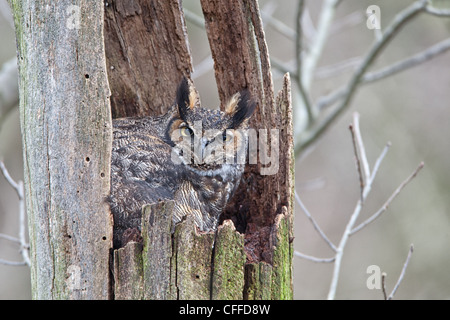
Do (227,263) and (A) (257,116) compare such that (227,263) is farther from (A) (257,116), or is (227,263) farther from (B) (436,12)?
(B) (436,12)

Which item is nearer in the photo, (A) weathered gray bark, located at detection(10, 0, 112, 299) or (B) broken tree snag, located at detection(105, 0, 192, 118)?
(A) weathered gray bark, located at detection(10, 0, 112, 299)

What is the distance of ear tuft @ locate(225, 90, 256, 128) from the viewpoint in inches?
112

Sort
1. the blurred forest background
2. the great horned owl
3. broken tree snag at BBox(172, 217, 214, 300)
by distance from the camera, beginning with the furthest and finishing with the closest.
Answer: the blurred forest background → the great horned owl → broken tree snag at BBox(172, 217, 214, 300)

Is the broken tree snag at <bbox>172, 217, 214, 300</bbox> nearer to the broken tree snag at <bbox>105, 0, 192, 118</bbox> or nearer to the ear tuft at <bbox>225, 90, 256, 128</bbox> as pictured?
the ear tuft at <bbox>225, 90, 256, 128</bbox>

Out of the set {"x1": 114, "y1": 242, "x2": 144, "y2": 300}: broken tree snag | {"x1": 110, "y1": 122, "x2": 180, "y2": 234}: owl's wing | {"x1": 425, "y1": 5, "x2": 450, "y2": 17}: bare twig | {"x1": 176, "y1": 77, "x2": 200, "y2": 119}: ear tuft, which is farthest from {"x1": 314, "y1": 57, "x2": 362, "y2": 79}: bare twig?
{"x1": 114, "y1": 242, "x2": 144, "y2": 300}: broken tree snag

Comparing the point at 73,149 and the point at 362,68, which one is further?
the point at 362,68

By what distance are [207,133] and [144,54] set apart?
27.1 inches

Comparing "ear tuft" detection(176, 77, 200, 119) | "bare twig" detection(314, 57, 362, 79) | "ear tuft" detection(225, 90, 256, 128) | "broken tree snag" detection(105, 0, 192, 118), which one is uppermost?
"bare twig" detection(314, 57, 362, 79)

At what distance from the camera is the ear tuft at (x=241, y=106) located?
9.30 feet

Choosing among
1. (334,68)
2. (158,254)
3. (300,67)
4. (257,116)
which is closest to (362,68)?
(300,67)

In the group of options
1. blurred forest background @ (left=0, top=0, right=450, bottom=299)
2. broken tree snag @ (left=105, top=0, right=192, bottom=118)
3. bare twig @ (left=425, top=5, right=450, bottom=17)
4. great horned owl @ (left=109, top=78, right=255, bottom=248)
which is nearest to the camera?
great horned owl @ (left=109, top=78, right=255, bottom=248)

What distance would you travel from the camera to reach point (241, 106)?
9.34ft
